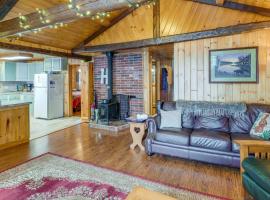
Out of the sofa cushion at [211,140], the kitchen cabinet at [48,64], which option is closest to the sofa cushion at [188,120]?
the sofa cushion at [211,140]

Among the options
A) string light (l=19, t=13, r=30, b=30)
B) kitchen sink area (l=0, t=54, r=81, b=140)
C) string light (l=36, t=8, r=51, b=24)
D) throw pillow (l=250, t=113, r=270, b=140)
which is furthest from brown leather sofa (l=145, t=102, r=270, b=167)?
kitchen sink area (l=0, t=54, r=81, b=140)

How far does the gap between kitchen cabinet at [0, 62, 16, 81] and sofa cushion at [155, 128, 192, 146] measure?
268 inches

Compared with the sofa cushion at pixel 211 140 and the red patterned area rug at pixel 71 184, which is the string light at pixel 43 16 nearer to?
the red patterned area rug at pixel 71 184

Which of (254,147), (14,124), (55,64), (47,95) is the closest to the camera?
(254,147)

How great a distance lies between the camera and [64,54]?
21.1 ft

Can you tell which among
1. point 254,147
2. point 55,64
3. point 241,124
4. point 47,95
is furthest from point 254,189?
point 55,64

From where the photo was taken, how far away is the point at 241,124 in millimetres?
3525

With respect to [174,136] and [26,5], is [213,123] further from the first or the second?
[26,5]

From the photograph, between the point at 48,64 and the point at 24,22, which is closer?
→ the point at 24,22

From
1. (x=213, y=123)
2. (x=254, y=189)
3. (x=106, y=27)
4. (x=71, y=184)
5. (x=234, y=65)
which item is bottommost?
(x=71, y=184)

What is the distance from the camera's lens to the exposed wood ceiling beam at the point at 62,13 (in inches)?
96.3

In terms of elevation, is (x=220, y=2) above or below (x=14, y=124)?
above

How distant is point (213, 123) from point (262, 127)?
0.78 metres

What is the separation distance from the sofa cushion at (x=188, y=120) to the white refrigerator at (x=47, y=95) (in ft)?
16.7
